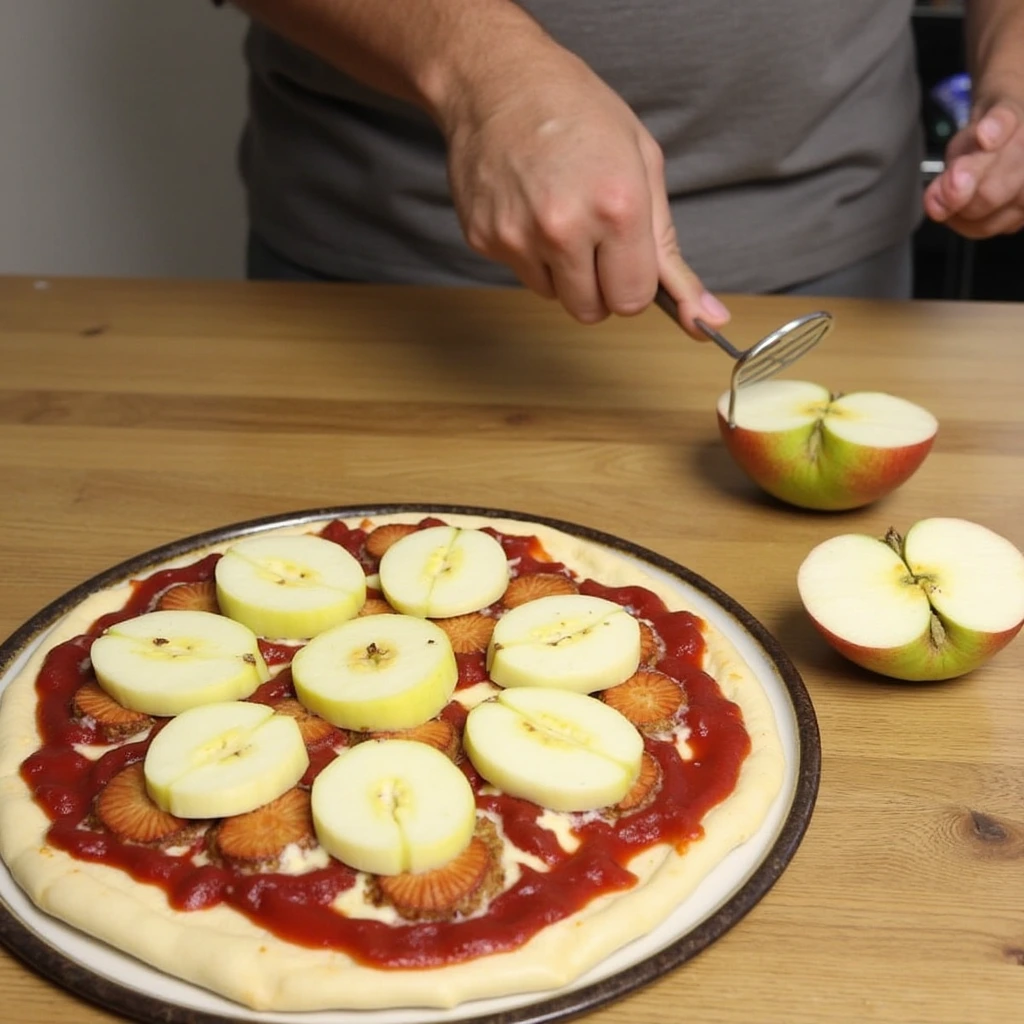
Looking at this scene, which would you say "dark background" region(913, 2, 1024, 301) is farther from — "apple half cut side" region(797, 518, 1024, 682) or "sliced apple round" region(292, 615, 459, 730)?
"sliced apple round" region(292, 615, 459, 730)

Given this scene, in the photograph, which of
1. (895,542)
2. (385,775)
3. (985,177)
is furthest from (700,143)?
(385,775)

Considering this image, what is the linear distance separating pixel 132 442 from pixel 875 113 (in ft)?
4.23

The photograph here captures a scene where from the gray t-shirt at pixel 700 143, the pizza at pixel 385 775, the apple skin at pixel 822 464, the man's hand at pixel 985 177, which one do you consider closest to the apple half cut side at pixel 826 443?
the apple skin at pixel 822 464

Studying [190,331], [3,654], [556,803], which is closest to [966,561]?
[556,803]

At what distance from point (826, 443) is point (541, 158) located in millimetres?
469

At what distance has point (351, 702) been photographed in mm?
1141

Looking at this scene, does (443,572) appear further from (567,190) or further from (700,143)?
(700,143)

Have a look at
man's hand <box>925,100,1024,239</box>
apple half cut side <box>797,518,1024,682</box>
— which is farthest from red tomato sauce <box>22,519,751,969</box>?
man's hand <box>925,100,1024,239</box>

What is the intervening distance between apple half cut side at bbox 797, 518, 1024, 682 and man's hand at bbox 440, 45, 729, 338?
1.35ft

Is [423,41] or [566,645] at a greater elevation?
[423,41]

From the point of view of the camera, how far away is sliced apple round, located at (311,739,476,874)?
0.98 meters

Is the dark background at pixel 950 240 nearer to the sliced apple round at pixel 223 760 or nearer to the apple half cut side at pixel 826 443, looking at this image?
the apple half cut side at pixel 826 443

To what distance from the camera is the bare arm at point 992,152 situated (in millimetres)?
1829

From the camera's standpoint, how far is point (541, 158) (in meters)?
1.51
